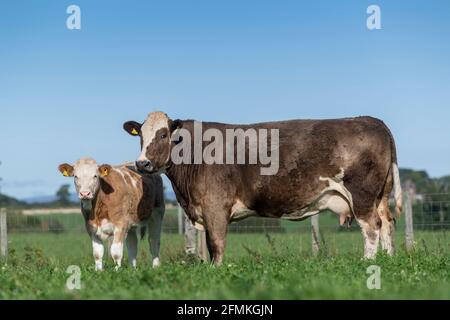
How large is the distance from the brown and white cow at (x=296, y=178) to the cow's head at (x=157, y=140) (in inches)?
0.6

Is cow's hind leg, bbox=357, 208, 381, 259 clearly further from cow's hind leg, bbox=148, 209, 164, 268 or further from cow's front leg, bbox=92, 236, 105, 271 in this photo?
cow's hind leg, bbox=148, 209, 164, 268

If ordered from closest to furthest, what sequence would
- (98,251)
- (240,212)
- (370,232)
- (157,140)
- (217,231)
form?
(217,231), (370,232), (240,212), (157,140), (98,251)

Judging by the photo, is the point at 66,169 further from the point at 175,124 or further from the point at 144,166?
the point at 175,124

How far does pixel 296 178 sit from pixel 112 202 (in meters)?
3.64

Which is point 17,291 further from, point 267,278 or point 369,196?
point 369,196

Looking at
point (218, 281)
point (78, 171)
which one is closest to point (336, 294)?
point (218, 281)

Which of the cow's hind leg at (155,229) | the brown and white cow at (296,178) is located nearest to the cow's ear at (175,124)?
the brown and white cow at (296,178)

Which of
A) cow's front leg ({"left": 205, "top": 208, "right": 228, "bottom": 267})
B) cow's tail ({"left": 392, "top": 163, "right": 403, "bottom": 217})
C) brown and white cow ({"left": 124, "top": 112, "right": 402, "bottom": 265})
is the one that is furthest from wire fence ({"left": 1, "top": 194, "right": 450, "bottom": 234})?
cow's front leg ({"left": 205, "top": 208, "right": 228, "bottom": 267})

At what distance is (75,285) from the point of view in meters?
7.95

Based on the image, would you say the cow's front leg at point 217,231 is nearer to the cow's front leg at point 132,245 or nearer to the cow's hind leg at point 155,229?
the cow's front leg at point 132,245

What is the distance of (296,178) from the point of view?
477 inches

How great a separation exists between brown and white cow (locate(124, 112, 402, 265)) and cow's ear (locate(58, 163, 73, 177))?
216 cm

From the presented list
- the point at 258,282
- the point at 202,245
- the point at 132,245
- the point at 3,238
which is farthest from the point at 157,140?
the point at 3,238
